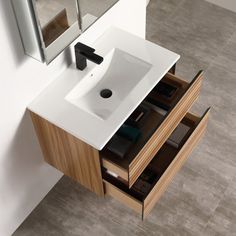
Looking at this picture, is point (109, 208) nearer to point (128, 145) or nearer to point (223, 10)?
point (128, 145)

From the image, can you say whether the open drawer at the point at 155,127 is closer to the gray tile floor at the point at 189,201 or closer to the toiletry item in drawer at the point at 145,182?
the toiletry item in drawer at the point at 145,182

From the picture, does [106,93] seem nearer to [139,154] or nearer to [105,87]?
[105,87]

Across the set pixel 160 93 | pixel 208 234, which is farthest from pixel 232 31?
pixel 208 234

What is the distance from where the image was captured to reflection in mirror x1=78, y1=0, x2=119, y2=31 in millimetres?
2121

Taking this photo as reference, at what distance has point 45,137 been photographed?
2.27 m

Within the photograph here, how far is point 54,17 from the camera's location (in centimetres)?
196

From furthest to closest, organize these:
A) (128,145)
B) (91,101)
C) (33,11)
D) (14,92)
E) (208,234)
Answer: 1. (208,234)
2. (91,101)
3. (128,145)
4. (14,92)
5. (33,11)

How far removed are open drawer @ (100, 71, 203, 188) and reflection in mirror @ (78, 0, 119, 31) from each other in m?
0.48

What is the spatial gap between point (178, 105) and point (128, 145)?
1.00ft

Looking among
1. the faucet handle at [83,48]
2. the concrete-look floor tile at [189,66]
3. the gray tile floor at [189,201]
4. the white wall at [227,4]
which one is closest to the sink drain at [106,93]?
the faucet handle at [83,48]

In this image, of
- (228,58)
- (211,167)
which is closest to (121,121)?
(211,167)

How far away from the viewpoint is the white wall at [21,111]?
1900 mm

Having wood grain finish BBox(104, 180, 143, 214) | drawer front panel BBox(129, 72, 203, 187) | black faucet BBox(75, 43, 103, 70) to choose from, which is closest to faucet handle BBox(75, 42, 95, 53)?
black faucet BBox(75, 43, 103, 70)

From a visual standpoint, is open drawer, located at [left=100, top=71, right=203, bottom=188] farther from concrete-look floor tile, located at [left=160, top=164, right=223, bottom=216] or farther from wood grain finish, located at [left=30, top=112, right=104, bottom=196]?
concrete-look floor tile, located at [left=160, top=164, right=223, bottom=216]
